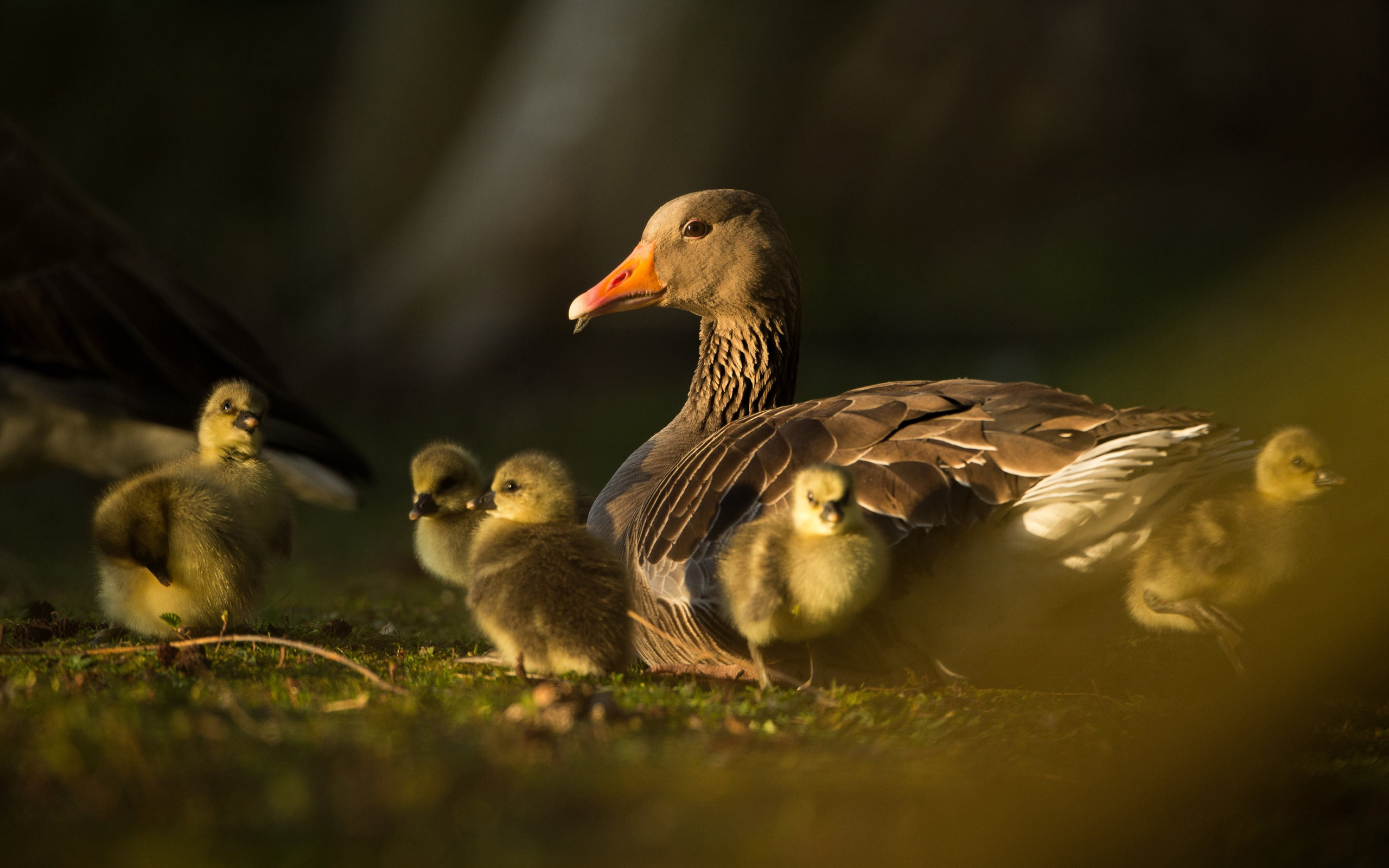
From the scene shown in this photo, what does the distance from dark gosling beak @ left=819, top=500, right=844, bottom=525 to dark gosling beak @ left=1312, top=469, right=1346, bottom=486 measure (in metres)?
1.59

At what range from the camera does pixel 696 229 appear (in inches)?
190

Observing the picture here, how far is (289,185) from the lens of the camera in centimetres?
1641

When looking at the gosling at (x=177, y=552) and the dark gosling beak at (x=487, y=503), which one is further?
the dark gosling beak at (x=487, y=503)

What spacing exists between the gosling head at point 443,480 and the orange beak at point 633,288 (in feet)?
2.97

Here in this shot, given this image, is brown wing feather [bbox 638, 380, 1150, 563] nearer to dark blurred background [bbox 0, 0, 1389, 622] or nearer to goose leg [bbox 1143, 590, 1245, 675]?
goose leg [bbox 1143, 590, 1245, 675]

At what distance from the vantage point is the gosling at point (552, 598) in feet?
10.7

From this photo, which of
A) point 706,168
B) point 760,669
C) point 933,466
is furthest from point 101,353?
point 706,168

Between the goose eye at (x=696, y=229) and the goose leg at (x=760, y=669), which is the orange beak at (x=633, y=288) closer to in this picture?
the goose eye at (x=696, y=229)

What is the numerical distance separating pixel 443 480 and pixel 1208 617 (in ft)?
8.73

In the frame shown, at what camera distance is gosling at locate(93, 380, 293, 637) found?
134 inches

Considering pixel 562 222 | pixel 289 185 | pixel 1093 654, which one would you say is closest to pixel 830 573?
pixel 1093 654

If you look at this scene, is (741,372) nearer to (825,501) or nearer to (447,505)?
(447,505)

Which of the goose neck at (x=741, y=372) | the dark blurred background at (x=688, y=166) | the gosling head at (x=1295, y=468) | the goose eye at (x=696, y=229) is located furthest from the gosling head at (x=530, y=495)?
the dark blurred background at (x=688, y=166)

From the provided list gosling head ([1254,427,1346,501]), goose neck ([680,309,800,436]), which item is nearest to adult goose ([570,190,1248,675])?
gosling head ([1254,427,1346,501])
